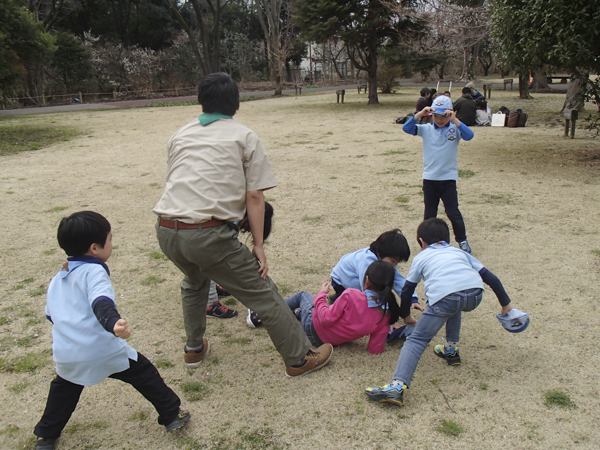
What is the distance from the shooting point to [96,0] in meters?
32.2

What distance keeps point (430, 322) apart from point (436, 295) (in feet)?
0.52

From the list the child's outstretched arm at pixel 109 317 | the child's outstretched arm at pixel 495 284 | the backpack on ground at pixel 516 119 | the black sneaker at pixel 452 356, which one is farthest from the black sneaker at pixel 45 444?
the backpack on ground at pixel 516 119

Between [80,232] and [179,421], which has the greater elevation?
[80,232]

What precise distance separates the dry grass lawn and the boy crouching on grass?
1.05 ft

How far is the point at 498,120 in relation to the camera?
12.1m

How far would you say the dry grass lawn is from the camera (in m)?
2.42

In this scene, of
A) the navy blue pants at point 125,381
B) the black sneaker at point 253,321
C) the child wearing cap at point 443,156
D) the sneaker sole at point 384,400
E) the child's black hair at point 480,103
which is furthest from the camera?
the child's black hair at point 480,103

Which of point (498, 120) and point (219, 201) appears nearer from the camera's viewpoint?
point (219, 201)

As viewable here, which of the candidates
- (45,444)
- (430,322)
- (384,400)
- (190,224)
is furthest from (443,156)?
(45,444)

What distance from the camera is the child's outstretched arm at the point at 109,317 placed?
6.25 feet

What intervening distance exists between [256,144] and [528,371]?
203 cm

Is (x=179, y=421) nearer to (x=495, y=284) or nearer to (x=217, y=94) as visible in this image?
(x=217, y=94)

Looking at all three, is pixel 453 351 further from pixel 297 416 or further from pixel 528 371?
pixel 297 416

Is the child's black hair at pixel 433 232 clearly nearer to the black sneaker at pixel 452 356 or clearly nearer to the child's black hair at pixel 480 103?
the black sneaker at pixel 452 356
